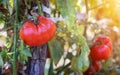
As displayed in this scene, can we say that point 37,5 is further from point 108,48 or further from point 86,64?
point 108,48

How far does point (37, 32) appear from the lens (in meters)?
1.01

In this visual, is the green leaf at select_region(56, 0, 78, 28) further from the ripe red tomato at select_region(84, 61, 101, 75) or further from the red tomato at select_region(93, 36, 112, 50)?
the ripe red tomato at select_region(84, 61, 101, 75)

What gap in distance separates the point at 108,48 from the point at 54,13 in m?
0.25

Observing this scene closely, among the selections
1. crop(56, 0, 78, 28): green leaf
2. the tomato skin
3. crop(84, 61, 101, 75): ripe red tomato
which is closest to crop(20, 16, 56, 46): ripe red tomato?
crop(56, 0, 78, 28): green leaf

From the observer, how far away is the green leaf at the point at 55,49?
126 cm

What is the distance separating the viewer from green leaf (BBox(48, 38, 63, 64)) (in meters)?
1.26

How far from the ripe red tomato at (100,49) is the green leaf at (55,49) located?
0.66 ft

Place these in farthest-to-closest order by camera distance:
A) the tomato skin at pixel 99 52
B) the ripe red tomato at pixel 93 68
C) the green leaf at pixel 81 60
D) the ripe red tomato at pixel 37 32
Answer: the ripe red tomato at pixel 93 68
the tomato skin at pixel 99 52
the green leaf at pixel 81 60
the ripe red tomato at pixel 37 32

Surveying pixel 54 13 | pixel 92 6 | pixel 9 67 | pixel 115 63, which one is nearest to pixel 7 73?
pixel 9 67

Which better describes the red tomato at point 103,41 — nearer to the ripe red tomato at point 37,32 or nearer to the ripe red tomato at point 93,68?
the ripe red tomato at point 93,68

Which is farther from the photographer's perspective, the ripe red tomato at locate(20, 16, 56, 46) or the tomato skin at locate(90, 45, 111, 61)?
the tomato skin at locate(90, 45, 111, 61)

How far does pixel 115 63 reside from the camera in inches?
74.4

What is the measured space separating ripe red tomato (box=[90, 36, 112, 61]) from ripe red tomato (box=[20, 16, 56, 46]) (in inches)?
17.9

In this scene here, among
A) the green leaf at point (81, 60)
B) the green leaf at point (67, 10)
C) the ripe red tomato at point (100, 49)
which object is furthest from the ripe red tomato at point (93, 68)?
the green leaf at point (67, 10)
